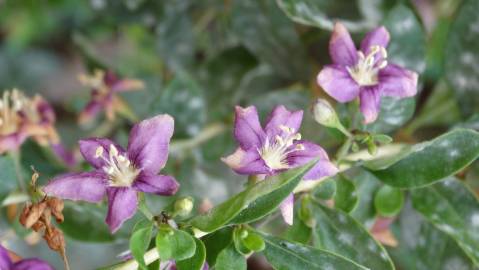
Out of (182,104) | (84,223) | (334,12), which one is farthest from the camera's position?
(334,12)

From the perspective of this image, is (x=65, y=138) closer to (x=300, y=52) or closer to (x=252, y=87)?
(x=252, y=87)

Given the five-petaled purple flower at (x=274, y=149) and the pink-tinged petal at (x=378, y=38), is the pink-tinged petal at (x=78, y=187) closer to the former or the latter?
the five-petaled purple flower at (x=274, y=149)

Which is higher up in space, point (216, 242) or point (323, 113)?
point (323, 113)

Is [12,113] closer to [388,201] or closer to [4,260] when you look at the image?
[4,260]

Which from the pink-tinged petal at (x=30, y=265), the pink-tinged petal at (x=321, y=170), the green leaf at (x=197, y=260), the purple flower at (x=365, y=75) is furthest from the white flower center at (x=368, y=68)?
the pink-tinged petal at (x=30, y=265)

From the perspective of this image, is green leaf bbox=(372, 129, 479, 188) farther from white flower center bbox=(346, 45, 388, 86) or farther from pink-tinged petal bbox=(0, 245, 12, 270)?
pink-tinged petal bbox=(0, 245, 12, 270)

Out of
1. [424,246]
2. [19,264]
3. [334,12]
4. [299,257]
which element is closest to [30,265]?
[19,264]
